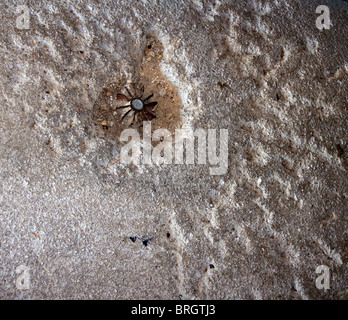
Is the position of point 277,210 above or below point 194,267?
above

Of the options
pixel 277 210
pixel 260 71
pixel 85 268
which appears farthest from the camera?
pixel 260 71

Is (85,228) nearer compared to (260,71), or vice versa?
(85,228)

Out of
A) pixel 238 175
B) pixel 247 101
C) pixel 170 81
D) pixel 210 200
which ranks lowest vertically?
pixel 210 200

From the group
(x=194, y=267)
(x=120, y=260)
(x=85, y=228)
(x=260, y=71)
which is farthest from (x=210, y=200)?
(x=260, y=71)

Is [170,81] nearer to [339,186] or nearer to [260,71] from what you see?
[260,71]

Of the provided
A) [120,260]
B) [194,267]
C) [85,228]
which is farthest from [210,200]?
[85,228]

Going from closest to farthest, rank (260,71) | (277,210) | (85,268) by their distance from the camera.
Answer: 1. (85,268)
2. (277,210)
3. (260,71)

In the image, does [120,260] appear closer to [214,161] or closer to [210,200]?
[210,200]
